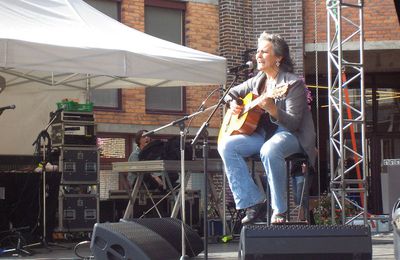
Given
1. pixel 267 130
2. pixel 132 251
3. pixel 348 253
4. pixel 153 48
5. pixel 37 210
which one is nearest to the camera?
pixel 348 253

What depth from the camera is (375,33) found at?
1385cm

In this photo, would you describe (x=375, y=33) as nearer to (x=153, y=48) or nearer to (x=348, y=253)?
(x=153, y=48)

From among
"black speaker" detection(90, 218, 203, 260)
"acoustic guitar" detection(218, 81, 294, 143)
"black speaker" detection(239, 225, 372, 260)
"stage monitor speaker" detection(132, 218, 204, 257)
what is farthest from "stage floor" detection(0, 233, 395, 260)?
"black speaker" detection(239, 225, 372, 260)

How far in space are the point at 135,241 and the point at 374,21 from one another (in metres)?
9.97

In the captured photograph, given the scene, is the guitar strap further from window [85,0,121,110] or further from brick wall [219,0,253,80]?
brick wall [219,0,253,80]

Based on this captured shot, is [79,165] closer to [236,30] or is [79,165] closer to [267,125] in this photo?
[267,125]

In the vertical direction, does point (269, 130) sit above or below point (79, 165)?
above

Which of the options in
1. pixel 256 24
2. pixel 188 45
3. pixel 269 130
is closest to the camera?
pixel 269 130

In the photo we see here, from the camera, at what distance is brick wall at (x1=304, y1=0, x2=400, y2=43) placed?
1380 centimetres

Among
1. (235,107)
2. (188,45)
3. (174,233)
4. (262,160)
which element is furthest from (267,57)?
(188,45)

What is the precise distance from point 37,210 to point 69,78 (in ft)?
7.21

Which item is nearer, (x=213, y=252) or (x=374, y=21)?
(x=213, y=252)

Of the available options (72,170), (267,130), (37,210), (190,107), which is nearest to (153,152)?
(72,170)

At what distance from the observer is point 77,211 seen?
9344mm
